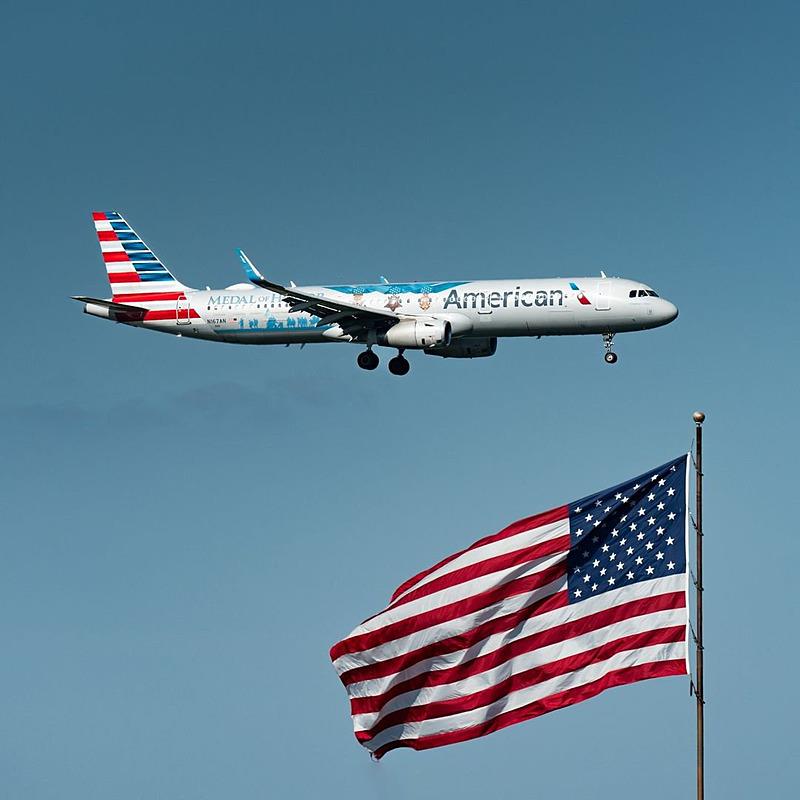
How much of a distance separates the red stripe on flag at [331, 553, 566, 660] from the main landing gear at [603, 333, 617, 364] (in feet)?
145

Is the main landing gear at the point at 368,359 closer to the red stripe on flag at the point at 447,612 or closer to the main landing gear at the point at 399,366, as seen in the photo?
the main landing gear at the point at 399,366

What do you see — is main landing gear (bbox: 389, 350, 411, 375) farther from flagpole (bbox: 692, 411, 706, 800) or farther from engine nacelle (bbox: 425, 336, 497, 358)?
flagpole (bbox: 692, 411, 706, 800)

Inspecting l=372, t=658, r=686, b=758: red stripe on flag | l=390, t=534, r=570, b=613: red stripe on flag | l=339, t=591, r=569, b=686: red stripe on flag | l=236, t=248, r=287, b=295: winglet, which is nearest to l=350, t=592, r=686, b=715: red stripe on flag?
l=339, t=591, r=569, b=686: red stripe on flag

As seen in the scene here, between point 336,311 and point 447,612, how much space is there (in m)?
45.7

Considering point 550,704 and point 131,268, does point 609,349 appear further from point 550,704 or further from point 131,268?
point 550,704

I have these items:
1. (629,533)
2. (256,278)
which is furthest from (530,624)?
(256,278)

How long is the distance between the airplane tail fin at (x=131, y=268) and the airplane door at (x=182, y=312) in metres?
0.77

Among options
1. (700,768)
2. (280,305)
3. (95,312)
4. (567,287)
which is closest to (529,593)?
(700,768)

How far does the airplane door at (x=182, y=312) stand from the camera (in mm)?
81750

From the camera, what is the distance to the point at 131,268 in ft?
286

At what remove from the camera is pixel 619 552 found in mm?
29359

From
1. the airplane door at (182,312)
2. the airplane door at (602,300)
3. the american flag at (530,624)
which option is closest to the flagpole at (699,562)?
the american flag at (530,624)

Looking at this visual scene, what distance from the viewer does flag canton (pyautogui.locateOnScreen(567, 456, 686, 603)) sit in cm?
2894

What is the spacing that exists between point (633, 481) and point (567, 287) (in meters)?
44.3
